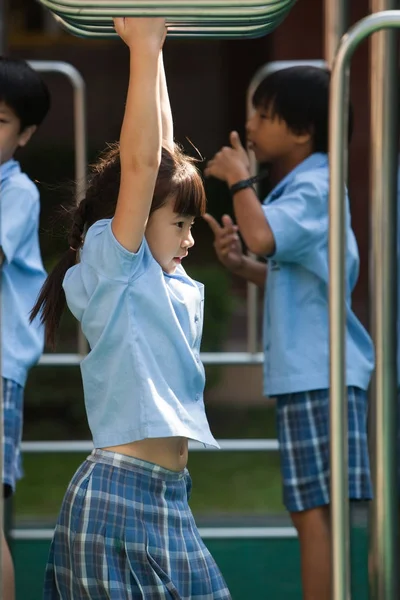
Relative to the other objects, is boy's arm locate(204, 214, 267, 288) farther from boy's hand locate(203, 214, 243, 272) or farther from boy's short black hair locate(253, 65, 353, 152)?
boy's short black hair locate(253, 65, 353, 152)

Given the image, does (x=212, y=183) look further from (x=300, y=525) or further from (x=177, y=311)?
(x=177, y=311)

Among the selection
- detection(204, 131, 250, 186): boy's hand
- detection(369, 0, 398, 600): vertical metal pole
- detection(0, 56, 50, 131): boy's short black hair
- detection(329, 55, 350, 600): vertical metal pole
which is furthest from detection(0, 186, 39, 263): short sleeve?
detection(329, 55, 350, 600): vertical metal pole

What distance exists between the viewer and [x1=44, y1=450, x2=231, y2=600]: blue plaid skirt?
6.37 ft

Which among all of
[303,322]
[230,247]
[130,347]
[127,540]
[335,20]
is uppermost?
[335,20]

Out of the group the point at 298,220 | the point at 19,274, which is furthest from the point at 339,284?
the point at 19,274

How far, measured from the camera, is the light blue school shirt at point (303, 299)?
2.73m

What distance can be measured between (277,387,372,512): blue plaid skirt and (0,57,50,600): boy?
0.64 m

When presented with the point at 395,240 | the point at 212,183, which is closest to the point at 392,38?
the point at 395,240

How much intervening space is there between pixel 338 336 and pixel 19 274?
1318 millimetres

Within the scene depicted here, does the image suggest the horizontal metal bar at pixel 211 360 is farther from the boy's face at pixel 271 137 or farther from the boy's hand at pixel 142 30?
the boy's hand at pixel 142 30

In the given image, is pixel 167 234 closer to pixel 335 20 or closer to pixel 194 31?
pixel 194 31

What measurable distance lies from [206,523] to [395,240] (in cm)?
183

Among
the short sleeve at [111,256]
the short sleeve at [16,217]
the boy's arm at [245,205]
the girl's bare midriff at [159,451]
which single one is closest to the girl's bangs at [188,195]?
the short sleeve at [111,256]

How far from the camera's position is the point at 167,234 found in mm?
2064
